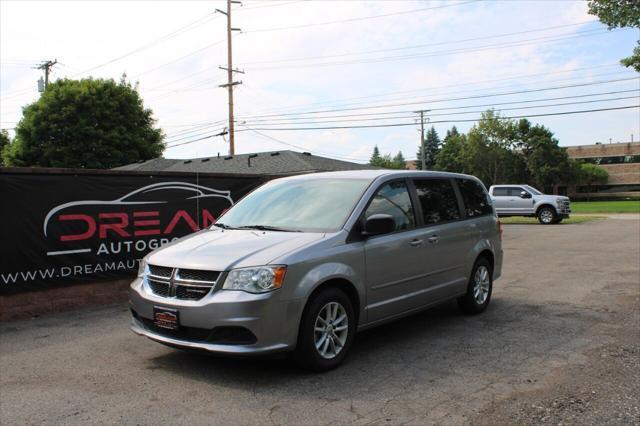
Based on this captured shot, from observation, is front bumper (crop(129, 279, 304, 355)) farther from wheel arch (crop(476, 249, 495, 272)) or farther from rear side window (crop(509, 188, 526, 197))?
rear side window (crop(509, 188, 526, 197))

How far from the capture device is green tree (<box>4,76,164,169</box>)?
127ft

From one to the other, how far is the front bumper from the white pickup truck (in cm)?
2511

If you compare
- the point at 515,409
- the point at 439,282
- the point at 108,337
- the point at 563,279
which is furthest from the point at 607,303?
the point at 108,337

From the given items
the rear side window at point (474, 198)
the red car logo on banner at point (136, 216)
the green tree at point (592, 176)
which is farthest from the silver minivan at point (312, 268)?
the green tree at point (592, 176)

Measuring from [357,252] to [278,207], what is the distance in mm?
1133

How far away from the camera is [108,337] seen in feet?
20.4

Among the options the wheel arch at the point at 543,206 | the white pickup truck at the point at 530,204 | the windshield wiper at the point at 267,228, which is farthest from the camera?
the white pickup truck at the point at 530,204

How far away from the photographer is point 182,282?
4.62 m

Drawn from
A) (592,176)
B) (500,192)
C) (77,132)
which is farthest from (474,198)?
(592,176)

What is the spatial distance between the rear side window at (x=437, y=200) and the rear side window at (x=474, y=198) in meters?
0.28

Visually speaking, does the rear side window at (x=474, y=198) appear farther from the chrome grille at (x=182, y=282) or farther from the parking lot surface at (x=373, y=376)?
the chrome grille at (x=182, y=282)

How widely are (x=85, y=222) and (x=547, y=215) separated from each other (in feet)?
80.2

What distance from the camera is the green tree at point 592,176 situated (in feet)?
255

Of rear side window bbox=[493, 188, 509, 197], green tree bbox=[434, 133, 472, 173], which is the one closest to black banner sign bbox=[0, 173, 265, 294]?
rear side window bbox=[493, 188, 509, 197]
